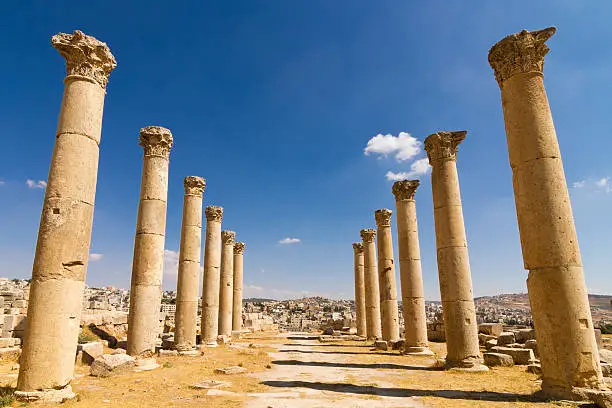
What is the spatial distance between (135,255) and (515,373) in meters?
13.5

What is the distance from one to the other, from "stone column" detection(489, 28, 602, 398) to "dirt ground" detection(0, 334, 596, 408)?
37.0 inches

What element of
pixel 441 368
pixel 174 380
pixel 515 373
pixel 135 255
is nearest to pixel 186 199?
pixel 135 255

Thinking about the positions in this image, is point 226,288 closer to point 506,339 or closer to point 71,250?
point 506,339

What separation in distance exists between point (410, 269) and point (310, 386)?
9.59 meters

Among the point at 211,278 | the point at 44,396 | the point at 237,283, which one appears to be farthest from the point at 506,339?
the point at 237,283

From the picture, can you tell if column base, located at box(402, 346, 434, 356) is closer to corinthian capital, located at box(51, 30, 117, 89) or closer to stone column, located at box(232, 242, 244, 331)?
corinthian capital, located at box(51, 30, 117, 89)

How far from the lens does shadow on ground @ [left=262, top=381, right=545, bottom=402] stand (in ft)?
27.8

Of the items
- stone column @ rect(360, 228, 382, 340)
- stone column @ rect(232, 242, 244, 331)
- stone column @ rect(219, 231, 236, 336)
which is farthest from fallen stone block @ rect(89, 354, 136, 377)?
stone column @ rect(232, 242, 244, 331)

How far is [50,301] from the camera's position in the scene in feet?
27.0

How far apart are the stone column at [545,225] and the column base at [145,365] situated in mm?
11270

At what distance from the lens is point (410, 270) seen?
18359 mm

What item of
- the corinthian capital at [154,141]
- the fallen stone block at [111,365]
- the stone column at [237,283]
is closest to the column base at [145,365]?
the fallen stone block at [111,365]

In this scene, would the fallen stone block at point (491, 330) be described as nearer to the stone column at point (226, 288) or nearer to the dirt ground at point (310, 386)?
the dirt ground at point (310, 386)

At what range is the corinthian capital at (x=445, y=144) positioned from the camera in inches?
582
